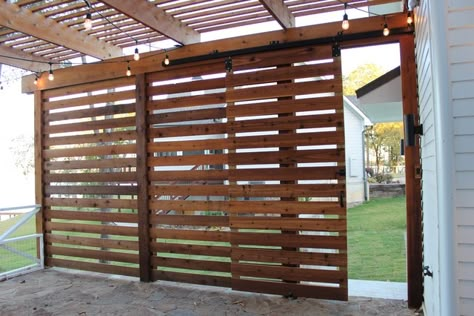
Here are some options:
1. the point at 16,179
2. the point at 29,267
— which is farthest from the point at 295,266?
the point at 16,179

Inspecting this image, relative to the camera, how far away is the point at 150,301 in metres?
3.89

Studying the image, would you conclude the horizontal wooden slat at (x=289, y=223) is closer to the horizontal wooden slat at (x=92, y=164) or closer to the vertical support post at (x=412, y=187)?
the vertical support post at (x=412, y=187)

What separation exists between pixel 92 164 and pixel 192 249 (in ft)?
6.02

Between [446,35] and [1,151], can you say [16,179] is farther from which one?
[446,35]

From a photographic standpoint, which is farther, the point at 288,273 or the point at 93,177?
the point at 93,177

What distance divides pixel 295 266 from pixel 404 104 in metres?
1.97

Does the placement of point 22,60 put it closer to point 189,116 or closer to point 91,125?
point 91,125

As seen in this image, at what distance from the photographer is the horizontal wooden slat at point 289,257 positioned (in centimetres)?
369

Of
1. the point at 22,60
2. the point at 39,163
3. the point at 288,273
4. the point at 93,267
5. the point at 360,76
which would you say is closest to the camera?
the point at 288,273

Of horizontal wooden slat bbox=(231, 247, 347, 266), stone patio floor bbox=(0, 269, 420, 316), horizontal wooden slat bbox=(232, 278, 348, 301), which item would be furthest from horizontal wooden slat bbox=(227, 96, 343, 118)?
stone patio floor bbox=(0, 269, 420, 316)

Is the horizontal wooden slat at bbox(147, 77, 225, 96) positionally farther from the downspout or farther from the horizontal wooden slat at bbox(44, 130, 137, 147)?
the downspout

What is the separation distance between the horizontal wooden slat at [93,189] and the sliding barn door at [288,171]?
1.45 meters

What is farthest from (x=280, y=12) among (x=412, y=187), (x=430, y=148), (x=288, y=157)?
(x=412, y=187)

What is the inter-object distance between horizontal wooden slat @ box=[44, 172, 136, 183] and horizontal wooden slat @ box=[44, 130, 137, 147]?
44 centimetres
